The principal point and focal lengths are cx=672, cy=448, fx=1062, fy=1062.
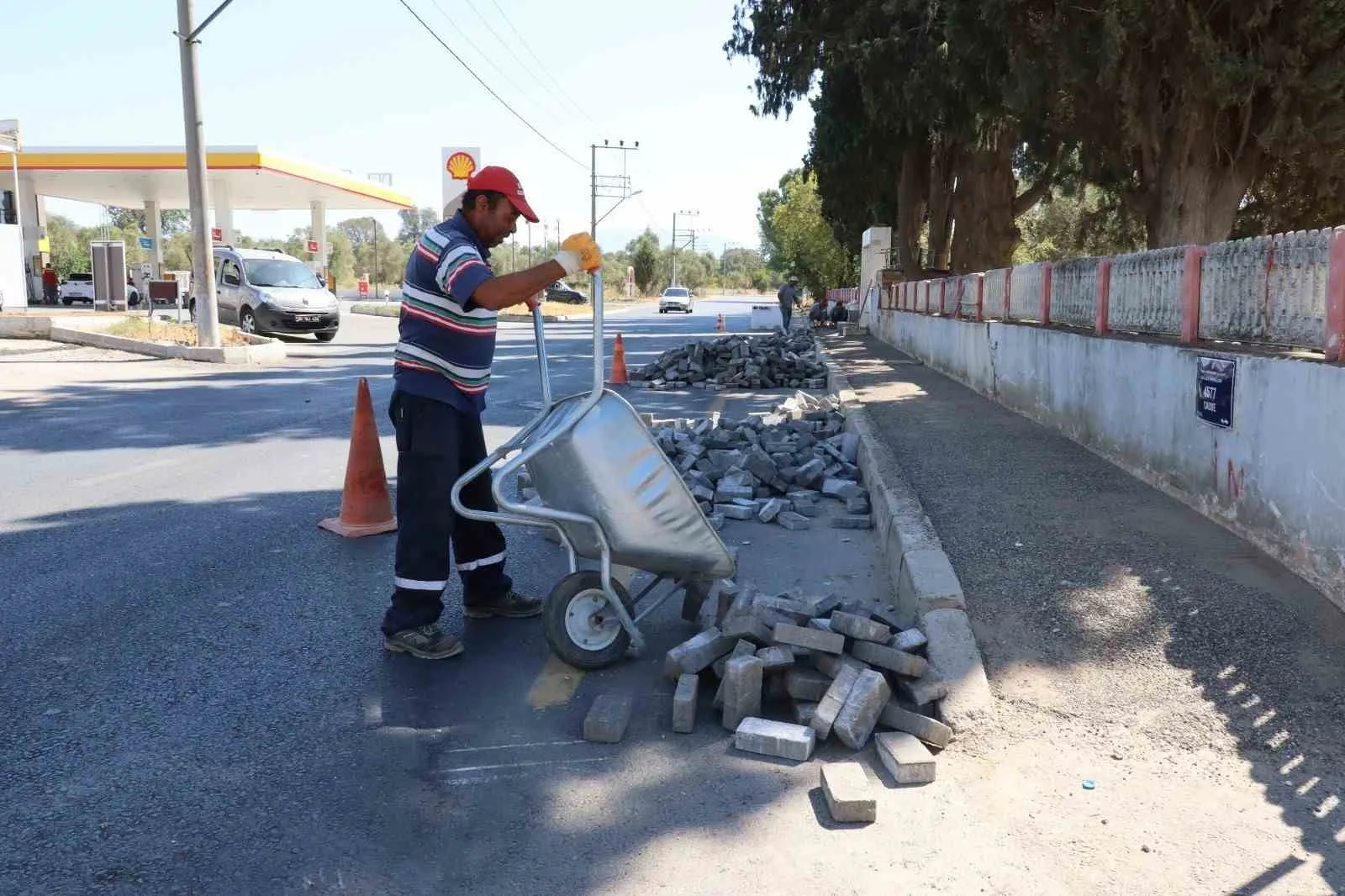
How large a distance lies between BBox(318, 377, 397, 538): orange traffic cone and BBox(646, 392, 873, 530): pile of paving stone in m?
1.68

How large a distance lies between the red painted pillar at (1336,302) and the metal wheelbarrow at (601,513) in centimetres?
276

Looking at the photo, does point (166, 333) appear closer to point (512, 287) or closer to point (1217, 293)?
point (512, 287)

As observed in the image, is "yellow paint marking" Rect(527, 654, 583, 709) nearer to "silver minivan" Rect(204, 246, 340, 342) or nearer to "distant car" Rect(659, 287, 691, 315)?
"silver minivan" Rect(204, 246, 340, 342)

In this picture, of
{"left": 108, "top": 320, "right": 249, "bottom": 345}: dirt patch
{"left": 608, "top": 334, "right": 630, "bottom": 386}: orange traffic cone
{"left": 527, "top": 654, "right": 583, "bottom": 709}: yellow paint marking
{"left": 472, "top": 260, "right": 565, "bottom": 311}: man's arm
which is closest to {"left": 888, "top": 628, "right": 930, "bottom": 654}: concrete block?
{"left": 527, "top": 654, "right": 583, "bottom": 709}: yellow paint marking

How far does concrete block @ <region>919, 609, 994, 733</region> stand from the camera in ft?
11.5

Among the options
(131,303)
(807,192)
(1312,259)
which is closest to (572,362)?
(1312,259)

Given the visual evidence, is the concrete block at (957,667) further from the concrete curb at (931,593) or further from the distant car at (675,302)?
the distant car at (675,302)

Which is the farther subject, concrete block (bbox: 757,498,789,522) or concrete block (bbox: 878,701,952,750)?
concrete block (bbox: 757,498,789,522)

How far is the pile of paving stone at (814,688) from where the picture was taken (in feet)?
10.8

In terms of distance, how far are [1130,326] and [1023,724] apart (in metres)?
5.06

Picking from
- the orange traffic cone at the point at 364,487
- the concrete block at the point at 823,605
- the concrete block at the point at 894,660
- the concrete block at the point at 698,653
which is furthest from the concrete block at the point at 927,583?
the orange traffic cone at the point at 364,487

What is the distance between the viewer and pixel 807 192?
62.0 meters

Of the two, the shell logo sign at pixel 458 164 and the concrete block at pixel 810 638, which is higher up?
the shell logo sign at pixel 458 164

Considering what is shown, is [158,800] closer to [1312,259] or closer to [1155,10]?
[1312,259]
